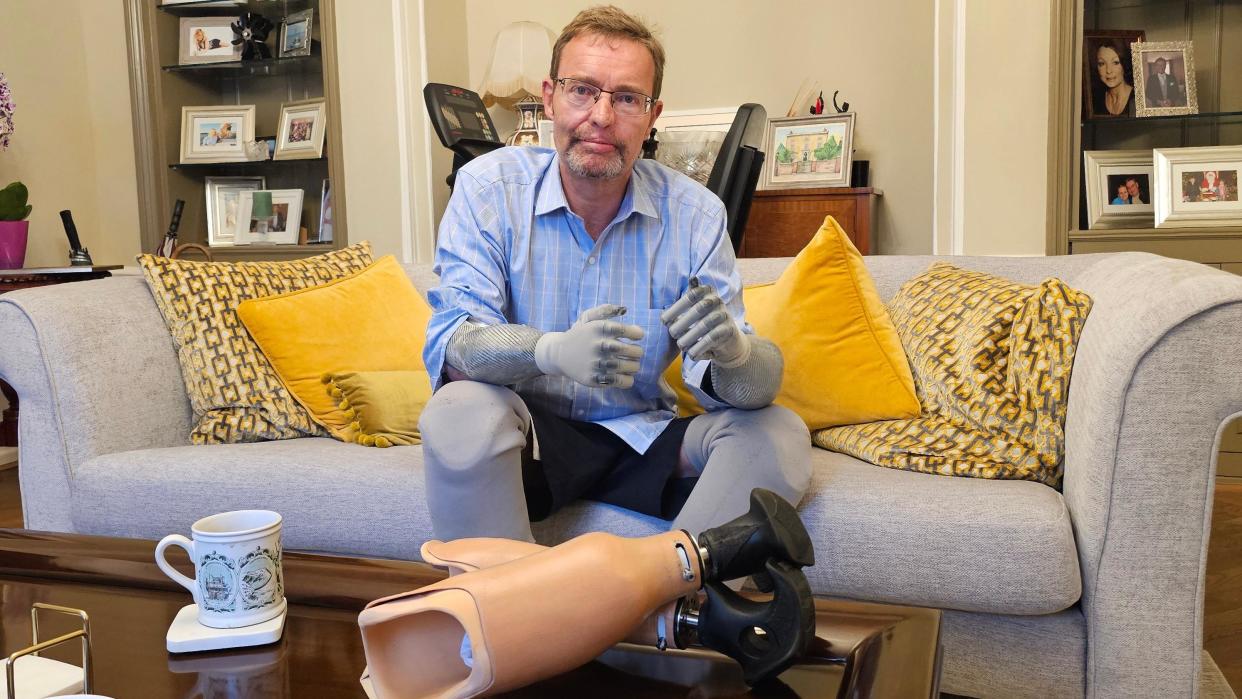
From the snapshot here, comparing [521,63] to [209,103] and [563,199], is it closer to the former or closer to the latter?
[209,103]

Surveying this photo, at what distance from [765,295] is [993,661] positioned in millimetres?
746

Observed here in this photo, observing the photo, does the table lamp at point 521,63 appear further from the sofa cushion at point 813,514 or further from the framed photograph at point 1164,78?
the sofa cushion at point 813,514

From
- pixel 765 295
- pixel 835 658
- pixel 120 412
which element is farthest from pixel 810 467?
pixel 120 412

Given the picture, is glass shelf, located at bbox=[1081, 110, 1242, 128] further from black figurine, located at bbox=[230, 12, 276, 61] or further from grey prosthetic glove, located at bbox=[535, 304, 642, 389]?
black figurine, located at bbox=[230, 12, 276, 61]

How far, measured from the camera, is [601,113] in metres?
1.56

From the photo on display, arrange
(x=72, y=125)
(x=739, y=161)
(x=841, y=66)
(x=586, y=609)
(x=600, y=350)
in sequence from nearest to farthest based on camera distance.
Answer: (x=586, y=609) → (x=600, y=350) → (x=739, y=161) → (x=841, y=66) → (x=72, y=125)

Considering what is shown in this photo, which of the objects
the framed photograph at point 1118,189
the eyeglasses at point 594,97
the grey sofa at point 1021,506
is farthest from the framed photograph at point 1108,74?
the eyeglasses at point 594,97

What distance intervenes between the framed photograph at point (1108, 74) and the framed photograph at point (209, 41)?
3333 mm

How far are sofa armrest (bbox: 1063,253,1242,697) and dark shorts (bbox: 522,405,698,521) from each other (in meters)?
0.59

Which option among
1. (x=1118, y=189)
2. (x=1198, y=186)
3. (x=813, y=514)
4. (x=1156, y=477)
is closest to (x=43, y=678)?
(x=813, y=514)

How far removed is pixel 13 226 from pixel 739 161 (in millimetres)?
2423

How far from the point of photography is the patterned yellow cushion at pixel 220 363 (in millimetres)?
1919

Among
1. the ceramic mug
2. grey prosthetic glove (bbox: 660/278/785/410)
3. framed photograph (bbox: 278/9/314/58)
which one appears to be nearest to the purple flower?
framed photograph (bbox: 278/9/314/58)

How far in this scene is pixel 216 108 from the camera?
170 inches
